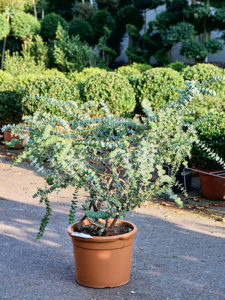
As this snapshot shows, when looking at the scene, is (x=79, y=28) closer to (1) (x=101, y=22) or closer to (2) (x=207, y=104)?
(1) (x=101, y=22)

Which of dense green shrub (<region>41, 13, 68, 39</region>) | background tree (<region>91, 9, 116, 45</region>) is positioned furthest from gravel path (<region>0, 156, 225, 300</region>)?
background tree (<region>91, 9, 116, 45</region>)

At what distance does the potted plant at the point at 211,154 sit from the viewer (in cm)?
495

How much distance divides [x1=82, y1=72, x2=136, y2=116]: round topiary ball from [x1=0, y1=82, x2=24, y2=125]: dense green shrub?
6.74ft

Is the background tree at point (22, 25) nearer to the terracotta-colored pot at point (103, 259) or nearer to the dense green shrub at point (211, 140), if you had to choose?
the dense green shrub at point (211, 140)

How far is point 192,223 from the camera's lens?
171 inches

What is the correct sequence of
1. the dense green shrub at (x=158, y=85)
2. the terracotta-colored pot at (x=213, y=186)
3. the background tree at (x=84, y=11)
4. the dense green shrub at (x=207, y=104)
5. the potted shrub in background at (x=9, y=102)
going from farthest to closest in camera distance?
the background tree at (x=84, y=11)
the potted shrub in background at (x=9, y=102)
the dense green shrub at (x=158, y=85)
the dense green shrub at (x=207, y=104)
the terracotta-colored pot at (x=213, y=186)

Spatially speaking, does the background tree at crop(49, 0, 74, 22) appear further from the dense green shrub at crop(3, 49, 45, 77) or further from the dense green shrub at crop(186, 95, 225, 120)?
the dense green shrub at crop(186, 95, 225, 120)

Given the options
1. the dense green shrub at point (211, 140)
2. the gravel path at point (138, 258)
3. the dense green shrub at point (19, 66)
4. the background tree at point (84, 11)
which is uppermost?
the background tree at point (84, 11)

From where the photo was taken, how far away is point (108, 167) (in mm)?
2883

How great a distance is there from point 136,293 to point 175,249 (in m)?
1.00

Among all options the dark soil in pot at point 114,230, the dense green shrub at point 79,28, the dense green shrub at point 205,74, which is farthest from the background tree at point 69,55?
the dark soil in pot at point 114,230

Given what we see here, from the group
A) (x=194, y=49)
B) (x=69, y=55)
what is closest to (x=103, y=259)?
(x=69, y=55)

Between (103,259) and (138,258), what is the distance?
0.81m

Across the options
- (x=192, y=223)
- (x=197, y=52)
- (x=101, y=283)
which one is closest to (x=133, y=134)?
(x=101, y=283)
